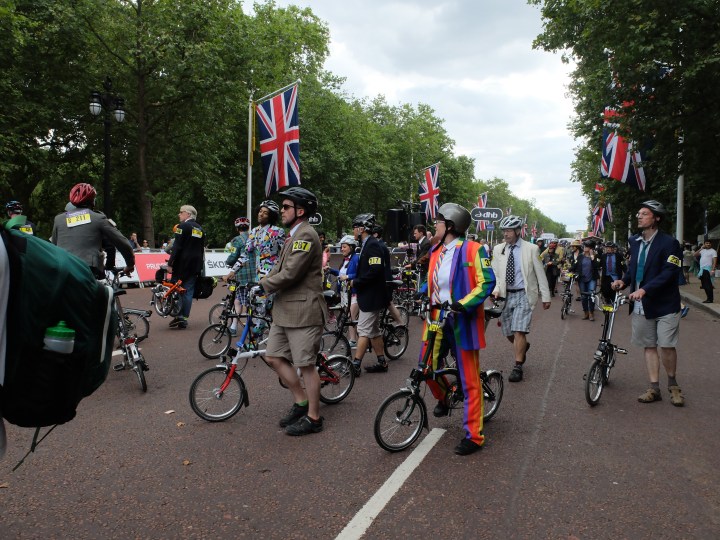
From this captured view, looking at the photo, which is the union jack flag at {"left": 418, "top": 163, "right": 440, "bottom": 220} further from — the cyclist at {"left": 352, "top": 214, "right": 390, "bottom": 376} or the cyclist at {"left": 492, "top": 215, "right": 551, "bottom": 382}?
the cyclist at {"left": 352, "top": 214, "right": 390, "bottom": 376}

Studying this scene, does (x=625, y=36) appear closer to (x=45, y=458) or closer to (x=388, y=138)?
(x=45, y=458)

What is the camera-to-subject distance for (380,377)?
275 inches

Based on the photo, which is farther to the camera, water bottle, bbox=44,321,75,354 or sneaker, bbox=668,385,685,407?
sneaker, bbox=668,385,685,407

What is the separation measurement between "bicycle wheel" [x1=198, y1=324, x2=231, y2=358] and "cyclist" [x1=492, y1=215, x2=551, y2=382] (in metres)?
3.68

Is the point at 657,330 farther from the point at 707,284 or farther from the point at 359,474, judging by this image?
the point at 707,284

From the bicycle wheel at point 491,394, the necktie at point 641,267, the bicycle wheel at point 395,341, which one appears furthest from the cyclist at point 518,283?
the bicycle wheel at point 491,394

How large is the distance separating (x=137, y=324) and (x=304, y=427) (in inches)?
170

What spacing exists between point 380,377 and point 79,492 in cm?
393

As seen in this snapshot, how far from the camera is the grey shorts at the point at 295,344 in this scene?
460 cm

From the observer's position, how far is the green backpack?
1.75 meters

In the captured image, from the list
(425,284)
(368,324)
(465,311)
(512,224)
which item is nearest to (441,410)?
(465,311)

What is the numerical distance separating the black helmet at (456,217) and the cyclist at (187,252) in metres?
5.84

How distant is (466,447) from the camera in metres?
4.29

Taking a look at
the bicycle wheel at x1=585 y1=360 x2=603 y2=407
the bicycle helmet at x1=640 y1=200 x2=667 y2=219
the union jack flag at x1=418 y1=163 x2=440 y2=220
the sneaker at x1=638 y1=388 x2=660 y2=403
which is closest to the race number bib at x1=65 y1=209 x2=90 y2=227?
the bicycle wheel at x1=585 y1=360 x2=603 y2=407
